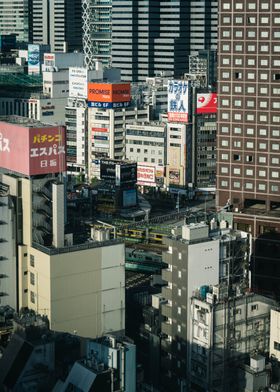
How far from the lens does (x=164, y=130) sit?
126 m

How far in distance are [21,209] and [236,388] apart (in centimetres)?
1767

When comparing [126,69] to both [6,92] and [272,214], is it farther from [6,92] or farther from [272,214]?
[272,214]

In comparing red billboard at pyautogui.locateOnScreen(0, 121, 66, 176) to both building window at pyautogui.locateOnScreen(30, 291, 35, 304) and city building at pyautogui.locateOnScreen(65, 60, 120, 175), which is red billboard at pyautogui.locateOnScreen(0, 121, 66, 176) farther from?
city building at pyautogui.locateOnScreen(65, 60, 120, 175)

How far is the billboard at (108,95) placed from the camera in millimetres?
129875

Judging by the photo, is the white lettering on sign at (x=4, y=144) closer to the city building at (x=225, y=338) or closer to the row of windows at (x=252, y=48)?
the city building at (x=225, y=338)

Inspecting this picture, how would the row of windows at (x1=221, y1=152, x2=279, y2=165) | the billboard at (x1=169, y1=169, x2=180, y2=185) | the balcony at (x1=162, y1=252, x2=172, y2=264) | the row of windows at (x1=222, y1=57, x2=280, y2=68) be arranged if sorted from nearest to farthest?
the balcony at (x1=162, y1=252, x2=172, y2=264) < the row of windows at (x1=222, y1=57, x2=280, y2=68) < the row of windows at (x1=221, y1=152, x2=279, y2=165) < the billboard at (x1=169, y1=169, x2=180, y2=185)

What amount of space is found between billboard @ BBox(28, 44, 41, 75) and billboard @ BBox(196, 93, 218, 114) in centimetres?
6091

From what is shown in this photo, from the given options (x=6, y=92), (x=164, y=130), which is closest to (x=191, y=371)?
(x=164, y=130)

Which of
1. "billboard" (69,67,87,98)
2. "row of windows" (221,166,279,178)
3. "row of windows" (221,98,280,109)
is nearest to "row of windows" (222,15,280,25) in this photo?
"row of windows" (221,98,280,109)

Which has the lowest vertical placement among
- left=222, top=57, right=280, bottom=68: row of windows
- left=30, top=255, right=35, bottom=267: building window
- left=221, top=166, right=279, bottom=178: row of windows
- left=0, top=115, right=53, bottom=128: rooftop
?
left=30, top=255, right=35, bottom=267: building window

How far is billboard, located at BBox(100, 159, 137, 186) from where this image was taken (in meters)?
116

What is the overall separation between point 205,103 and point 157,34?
59.7m

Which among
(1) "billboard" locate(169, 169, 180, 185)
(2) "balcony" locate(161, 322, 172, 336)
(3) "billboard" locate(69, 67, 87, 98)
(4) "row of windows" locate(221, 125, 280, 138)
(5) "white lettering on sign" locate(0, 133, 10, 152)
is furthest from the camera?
(3) "billboard" locate(69, 67, 87, 98)

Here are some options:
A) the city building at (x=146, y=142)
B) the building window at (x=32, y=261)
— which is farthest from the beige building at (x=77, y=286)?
the city building at (x=146, y=142)
